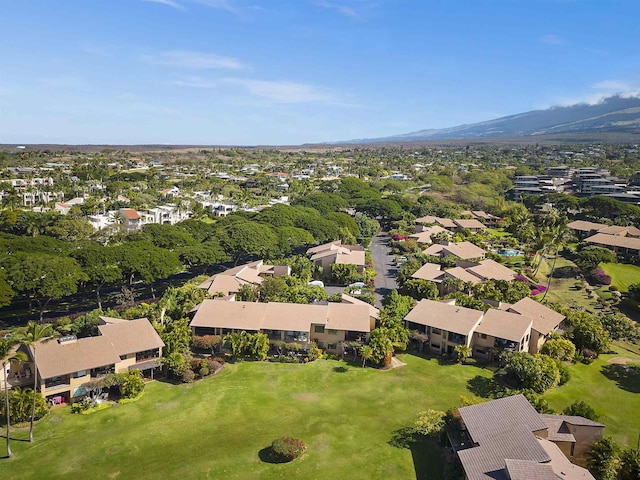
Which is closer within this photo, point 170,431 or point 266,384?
point 170,431

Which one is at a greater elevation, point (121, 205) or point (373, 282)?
point (121, 205)

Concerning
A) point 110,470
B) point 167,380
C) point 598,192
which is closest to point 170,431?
point 110,470

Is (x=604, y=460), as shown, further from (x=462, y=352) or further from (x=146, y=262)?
(x=146, y=262)

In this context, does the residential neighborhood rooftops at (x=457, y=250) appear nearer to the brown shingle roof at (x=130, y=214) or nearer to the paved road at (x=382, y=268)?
the paved road at (x=382, y=268)

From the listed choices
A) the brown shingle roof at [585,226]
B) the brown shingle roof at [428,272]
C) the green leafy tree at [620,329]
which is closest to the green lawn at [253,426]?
the green leafy tree at [620,329]

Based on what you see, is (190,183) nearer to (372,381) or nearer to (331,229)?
(331,229)

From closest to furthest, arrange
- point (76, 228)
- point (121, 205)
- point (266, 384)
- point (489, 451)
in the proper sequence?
point (489, 451) < point (266, 384) < point (76, 228) < point (121, 205)

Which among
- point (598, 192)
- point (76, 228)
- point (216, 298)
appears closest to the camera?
point (216, 298)

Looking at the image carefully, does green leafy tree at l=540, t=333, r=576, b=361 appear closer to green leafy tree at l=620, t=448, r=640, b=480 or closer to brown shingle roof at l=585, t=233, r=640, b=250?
green leafy tree at l=620, t=448, r=640, b=480
